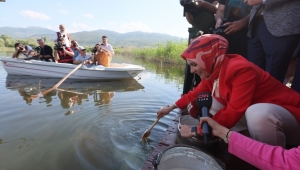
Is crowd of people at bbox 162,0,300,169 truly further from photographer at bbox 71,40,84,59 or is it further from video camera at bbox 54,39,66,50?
video camera at bbox 54,39,66,50

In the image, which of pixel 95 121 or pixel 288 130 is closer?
pixel 288 130

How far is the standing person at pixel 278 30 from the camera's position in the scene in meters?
1.51

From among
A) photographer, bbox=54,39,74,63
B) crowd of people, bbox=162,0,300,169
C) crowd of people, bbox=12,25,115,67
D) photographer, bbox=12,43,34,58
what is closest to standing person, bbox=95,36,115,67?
crowd of people, bbox=12,25,115,67

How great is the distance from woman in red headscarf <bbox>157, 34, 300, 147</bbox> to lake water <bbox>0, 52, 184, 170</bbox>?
1.46 metres

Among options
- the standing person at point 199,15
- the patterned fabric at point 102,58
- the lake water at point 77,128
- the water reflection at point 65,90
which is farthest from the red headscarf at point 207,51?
the patterned fabric at point 102,58

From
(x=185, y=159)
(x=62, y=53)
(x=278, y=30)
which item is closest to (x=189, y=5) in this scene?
(x=278, y=30)

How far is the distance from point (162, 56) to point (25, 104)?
14.5 metres

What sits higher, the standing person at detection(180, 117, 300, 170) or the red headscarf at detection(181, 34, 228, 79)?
the red headscarf at detection(181, 34, 228, 79)

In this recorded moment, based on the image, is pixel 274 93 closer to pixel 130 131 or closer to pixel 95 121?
pixel 130 131

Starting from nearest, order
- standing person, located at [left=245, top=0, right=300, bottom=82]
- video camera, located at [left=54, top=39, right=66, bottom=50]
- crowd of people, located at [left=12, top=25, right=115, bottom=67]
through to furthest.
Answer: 1. standing person, located at [left=245, top=0, right=300, bottom=82]
2. video camera, located at [left=54, top=39, right=66, bottom=50]
3. crowd of people, located at [left=12, top=25, right=115, bottom=67]

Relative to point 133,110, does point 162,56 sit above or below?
above

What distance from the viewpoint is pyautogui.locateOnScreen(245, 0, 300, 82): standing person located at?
1.51 metres

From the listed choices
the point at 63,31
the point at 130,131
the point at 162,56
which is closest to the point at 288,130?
the point at 130,131

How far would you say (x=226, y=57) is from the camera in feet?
4.40
